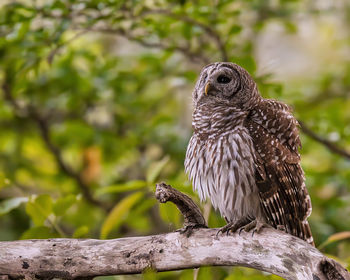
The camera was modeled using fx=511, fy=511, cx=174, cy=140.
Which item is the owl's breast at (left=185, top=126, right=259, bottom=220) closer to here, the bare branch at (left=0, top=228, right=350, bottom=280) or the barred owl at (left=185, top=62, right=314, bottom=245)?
the barred owl at (left=185, top=62, right=314, bottom=245)

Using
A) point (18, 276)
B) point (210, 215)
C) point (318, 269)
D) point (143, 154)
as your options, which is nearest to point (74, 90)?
point (143, 154)


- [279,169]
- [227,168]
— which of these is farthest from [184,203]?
[279,169]

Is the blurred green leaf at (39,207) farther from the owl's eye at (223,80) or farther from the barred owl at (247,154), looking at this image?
the owl's eye at (223,80)

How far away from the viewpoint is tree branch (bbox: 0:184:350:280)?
1794mm

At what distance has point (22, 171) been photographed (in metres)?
4.19

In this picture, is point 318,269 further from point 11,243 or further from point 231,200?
point 11,243

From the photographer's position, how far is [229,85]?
2.26 m

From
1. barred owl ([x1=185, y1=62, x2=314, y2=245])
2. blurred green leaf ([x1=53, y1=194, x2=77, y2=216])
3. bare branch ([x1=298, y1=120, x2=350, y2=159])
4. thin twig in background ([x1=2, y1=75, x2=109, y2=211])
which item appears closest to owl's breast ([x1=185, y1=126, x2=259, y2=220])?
barred owl ([x1=185, y1=62, x2=314, y2=245])

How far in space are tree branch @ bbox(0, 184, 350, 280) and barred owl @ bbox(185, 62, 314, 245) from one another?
0.98 feet

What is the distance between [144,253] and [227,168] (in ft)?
1.82

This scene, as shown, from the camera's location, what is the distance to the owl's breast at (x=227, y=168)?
219cm

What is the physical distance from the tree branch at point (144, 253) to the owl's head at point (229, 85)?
1.90ft

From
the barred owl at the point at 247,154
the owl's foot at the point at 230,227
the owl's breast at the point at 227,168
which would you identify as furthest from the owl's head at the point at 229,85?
the owl's foot at the point at 230,227

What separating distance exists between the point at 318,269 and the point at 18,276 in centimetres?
113
